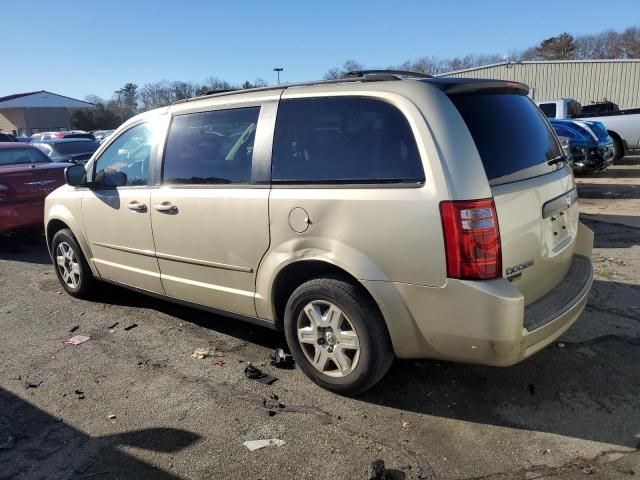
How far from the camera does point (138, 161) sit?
4.54 m

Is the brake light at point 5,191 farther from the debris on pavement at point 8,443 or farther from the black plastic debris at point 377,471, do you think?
the black plastic debris at point 377,471

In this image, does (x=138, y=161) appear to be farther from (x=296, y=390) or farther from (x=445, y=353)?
(x=445, y=353)

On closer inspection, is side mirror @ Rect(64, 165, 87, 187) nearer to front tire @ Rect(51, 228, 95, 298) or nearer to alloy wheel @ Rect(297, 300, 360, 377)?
front tire @ Rect(51, 228, 95, 298)

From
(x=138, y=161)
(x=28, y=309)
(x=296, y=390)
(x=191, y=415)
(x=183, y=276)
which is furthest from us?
(x=28, y=309)

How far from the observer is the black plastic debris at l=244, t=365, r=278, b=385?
3.71m

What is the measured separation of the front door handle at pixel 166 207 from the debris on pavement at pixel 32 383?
1.52 meters

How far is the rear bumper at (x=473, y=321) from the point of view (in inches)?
108

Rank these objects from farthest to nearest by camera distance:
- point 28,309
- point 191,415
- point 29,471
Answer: point 28,309 < point 191,415 < point 29,471

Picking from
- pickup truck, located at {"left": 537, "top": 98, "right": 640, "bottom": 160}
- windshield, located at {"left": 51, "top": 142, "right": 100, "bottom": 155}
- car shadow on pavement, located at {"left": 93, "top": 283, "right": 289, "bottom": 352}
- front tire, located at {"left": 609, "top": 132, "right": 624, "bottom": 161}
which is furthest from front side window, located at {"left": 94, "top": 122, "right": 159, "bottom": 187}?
front tire, located at {"left": 609, "top": 132, "right": 624, "bottom": 161}

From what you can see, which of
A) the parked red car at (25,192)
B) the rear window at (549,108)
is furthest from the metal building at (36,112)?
the parked red car at (25,192)

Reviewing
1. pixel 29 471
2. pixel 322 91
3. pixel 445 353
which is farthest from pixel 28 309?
pixel 445 353

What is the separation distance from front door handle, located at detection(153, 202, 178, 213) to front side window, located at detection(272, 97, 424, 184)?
1.00 m

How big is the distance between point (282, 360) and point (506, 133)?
7.18 feet

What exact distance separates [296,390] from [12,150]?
26.9ft
